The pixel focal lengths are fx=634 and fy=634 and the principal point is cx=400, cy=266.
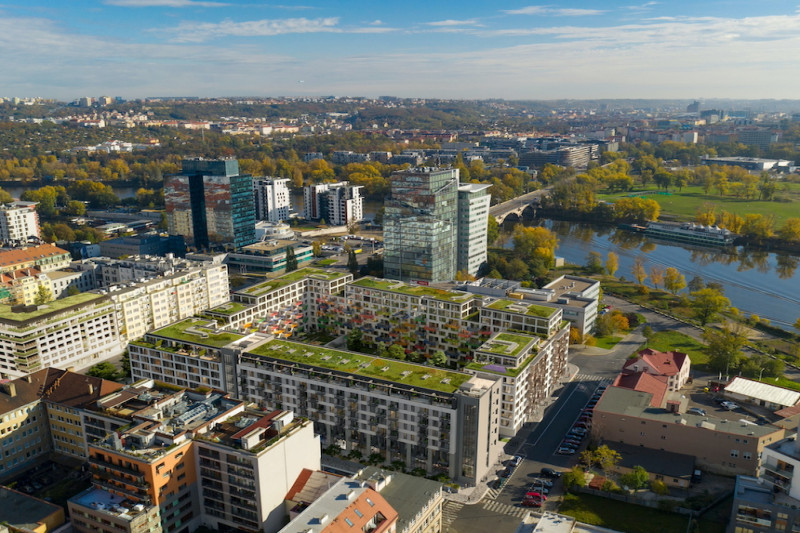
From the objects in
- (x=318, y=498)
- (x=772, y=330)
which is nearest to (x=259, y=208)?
(x=772, y=330)

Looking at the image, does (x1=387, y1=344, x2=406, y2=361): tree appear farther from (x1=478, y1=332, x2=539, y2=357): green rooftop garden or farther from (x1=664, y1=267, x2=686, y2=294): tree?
(x1=664, y1=267, x2=686, y2=294): tree

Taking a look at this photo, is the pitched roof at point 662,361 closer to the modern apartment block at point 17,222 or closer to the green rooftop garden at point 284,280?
the green rooftop garden at point 284,280

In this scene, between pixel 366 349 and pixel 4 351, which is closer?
pixel 4 351

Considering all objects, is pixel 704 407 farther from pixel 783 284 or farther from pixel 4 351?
pixel 4 351

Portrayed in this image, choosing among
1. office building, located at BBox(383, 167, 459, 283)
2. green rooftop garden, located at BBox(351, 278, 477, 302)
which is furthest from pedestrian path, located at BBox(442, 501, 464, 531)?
office building, located at BBox(383, 167, 459, 283)

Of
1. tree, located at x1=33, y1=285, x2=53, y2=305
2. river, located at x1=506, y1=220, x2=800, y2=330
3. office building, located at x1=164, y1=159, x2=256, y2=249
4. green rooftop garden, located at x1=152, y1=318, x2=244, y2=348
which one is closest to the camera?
green rooftop garden, located at x1=152, y1=318, x2=244, y2=348

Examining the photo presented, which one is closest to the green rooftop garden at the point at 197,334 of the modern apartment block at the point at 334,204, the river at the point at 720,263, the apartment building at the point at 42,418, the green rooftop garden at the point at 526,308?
the apartment building at the point at 42,418
